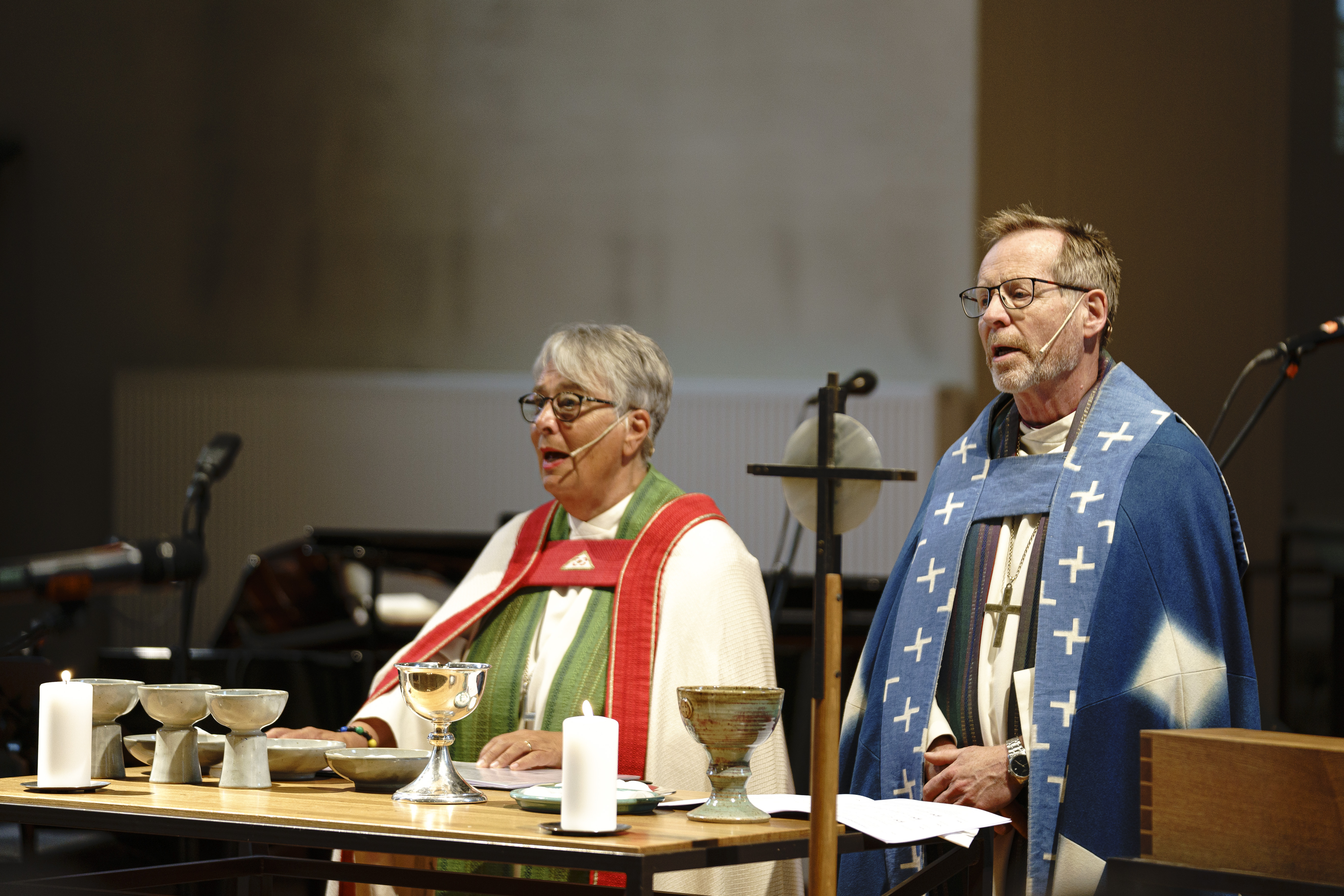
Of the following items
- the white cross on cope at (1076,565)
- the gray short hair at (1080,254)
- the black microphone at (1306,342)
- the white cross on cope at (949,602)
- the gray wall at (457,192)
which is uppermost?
the gray wall at (457,192)

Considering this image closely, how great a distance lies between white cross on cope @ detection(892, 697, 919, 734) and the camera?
9.31 ft

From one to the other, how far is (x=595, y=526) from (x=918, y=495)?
15.2ft

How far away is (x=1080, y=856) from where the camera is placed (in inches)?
103

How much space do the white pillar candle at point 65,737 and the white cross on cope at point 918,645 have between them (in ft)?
4.76

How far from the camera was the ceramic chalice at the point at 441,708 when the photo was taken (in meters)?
2.17

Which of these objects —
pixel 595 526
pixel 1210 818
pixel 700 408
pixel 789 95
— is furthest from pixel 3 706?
pixel 789 95

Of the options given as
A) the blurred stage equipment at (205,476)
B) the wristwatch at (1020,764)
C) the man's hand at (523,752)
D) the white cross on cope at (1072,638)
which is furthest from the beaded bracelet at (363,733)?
the white cross on cope at (1072,638)

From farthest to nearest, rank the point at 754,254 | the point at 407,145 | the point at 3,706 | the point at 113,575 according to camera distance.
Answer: the point at 407,145 < the point at 754,254 < the point at 3,706 < the point at 113,575

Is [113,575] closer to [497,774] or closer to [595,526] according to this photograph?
[497,774]

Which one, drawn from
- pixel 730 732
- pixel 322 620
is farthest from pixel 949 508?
pixel 322 620

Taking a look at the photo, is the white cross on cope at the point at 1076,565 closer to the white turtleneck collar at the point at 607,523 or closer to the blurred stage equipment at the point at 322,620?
the white turtleneck collar at the point at 607,523

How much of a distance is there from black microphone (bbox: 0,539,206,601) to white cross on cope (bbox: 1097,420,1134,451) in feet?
5.86

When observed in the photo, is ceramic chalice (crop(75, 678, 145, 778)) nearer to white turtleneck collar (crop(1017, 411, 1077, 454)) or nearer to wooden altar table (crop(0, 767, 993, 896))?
wooden altar table (crop(0, 767, 993, 896))

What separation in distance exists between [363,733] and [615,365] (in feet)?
2.82
